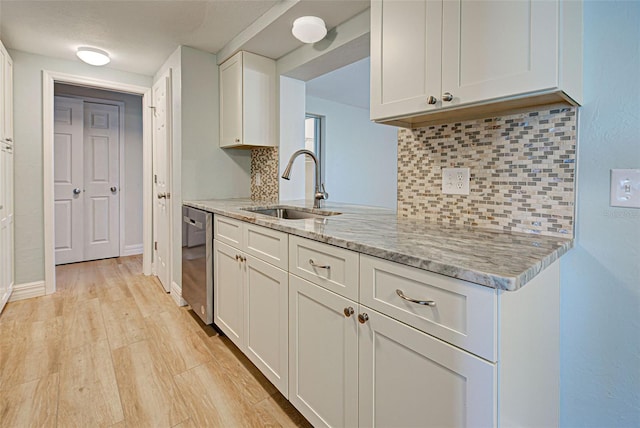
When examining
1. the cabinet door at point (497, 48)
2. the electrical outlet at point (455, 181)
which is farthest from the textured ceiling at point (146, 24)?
the electrical outlet at point (455, 181)

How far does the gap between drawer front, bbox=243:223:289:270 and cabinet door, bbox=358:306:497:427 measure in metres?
0.50

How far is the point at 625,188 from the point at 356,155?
4274mm

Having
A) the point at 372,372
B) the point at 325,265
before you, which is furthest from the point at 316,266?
the point at 372,372

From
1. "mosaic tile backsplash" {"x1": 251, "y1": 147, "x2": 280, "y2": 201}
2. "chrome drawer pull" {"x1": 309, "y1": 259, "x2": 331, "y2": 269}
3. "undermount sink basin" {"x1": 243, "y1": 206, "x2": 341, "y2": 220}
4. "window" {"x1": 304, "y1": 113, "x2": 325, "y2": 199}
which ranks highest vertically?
"window" {"x1": 304, "y1": 113, "x2": 325, "y2": 199}

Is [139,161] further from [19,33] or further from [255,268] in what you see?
[255,268]

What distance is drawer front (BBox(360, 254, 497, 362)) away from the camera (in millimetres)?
771

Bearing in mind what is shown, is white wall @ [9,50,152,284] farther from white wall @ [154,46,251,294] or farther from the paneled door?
the paneled door

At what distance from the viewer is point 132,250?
4.68m

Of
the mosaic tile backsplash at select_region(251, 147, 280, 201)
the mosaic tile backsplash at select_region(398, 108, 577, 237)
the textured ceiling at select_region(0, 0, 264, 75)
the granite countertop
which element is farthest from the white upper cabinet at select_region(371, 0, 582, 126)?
the mosaic tile backsplash at select_region(251, 147, 280, 201)

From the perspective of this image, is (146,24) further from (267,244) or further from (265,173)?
(267,244)

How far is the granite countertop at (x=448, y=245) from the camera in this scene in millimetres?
792

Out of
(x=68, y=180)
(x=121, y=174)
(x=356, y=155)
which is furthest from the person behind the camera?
(x=356, y=155)

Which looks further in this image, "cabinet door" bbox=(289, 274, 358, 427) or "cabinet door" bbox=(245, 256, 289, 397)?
"cabinet door" bbox=(245, 256, 289, 397)

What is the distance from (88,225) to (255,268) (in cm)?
376
